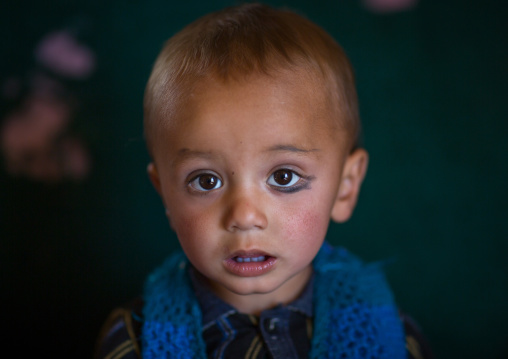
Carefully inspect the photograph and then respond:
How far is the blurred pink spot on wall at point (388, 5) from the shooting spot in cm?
137

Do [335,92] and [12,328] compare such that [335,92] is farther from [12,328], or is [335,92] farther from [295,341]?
[12,328]

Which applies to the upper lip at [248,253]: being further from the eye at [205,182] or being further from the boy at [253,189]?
the eye at [205,182]

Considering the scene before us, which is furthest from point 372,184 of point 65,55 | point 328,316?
point 65,55

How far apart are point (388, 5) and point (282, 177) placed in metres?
0.76

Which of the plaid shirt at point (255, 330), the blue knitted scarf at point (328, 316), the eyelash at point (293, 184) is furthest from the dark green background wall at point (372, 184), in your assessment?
the eyelash at point (293, 184)

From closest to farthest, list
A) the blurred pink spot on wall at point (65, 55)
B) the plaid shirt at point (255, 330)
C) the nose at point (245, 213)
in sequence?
1. the nose at point (245, 213)
2. the plaid shirt at point (255, 330)
3. the blurred pink spot on wall at point (65, 55)

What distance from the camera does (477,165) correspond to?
1.39 meters

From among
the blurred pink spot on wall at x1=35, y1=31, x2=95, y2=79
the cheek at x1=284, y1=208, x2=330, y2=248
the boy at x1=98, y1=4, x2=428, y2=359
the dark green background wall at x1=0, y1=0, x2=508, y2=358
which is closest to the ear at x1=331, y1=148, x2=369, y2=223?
the boy at x1=98, y1=4, x2=428, y2=359

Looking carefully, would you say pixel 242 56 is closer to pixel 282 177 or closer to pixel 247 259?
pixel 282 177

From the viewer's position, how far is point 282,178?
91 cm

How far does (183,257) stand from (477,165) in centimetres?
89

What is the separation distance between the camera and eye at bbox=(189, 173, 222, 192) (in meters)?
0.91

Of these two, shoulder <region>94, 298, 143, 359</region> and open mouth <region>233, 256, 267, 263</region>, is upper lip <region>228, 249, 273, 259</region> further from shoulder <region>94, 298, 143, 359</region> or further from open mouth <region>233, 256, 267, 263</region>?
shoulder <region>94, 298, 143, 359</region>

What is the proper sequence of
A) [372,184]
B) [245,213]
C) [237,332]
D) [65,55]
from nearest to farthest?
[245,213]
[237,332]
[65,55]
[372,184]
